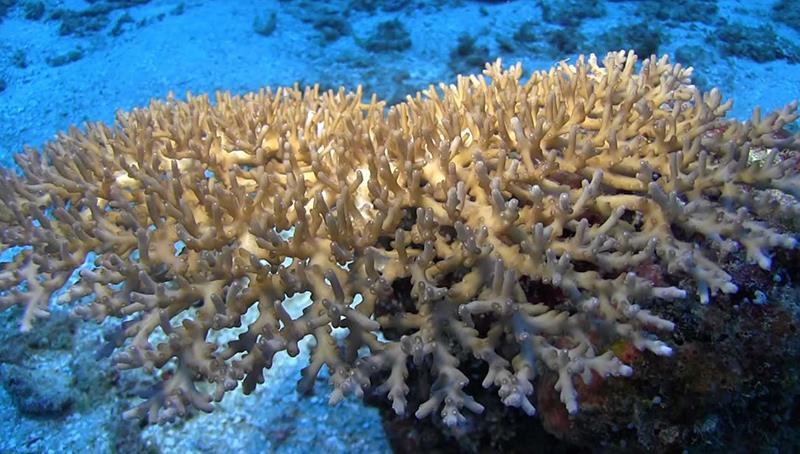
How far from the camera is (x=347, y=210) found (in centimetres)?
253

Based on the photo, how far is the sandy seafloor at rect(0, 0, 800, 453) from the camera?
431 cm

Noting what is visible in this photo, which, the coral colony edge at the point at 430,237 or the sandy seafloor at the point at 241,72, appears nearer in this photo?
the coral colony edge at the point at 430,237

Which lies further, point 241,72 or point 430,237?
point 241,72

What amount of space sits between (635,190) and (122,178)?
8.98ft

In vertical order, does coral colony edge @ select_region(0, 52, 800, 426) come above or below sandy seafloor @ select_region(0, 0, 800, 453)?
above

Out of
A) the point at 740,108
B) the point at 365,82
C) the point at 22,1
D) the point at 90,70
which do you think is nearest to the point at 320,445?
the point at 365,82

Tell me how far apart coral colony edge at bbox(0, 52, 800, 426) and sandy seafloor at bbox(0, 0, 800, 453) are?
1.97 metres

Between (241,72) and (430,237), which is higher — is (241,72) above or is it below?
below

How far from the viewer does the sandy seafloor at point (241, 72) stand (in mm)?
4309

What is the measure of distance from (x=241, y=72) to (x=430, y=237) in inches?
342

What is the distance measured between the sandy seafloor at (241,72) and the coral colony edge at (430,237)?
197 centimetres

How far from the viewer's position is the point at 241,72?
9984 millimetres

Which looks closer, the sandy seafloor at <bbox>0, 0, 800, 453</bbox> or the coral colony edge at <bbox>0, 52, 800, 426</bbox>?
the coral colony edge at <bbox>0, 52, 800, 426</bbox>

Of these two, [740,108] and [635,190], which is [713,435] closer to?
[635,190]
